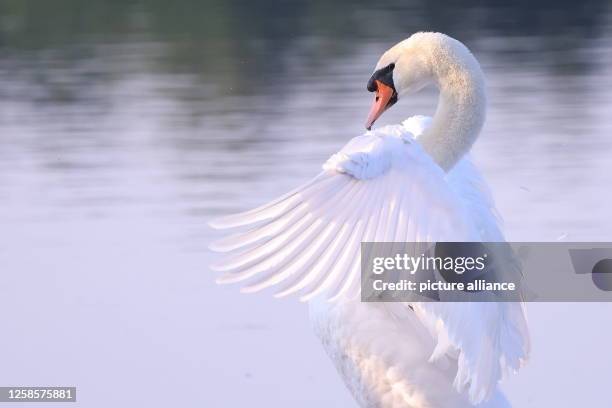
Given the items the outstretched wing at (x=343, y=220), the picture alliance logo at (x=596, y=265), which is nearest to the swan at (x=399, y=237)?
the outstretched wing at (x=343, y=220)

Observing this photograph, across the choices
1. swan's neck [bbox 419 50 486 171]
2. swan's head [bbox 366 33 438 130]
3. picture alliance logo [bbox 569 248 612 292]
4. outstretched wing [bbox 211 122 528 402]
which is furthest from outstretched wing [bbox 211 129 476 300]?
picture alliance logo [bbox 569 248 612 292]

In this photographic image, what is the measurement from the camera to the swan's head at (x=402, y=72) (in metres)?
6.02

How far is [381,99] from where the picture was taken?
619 centimetres

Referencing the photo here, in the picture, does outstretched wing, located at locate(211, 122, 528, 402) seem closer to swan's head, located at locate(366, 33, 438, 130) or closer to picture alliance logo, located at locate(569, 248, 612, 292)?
swan's head, located at locate(366, 33, 438, 130)

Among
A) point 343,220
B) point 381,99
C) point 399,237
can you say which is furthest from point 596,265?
point 343,220

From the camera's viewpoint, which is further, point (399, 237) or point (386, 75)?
point (386, 75)

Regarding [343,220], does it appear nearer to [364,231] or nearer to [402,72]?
[364,231]

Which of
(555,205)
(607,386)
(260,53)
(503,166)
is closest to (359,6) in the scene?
(260,53)

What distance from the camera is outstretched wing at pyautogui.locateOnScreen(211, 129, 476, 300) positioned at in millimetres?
4832

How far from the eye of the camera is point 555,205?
32.5ft

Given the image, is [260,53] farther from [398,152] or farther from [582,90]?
[398,152]

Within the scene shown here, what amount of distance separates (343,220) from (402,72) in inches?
48.0

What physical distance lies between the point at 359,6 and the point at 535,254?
12857 millimetres

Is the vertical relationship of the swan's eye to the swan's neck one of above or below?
above
